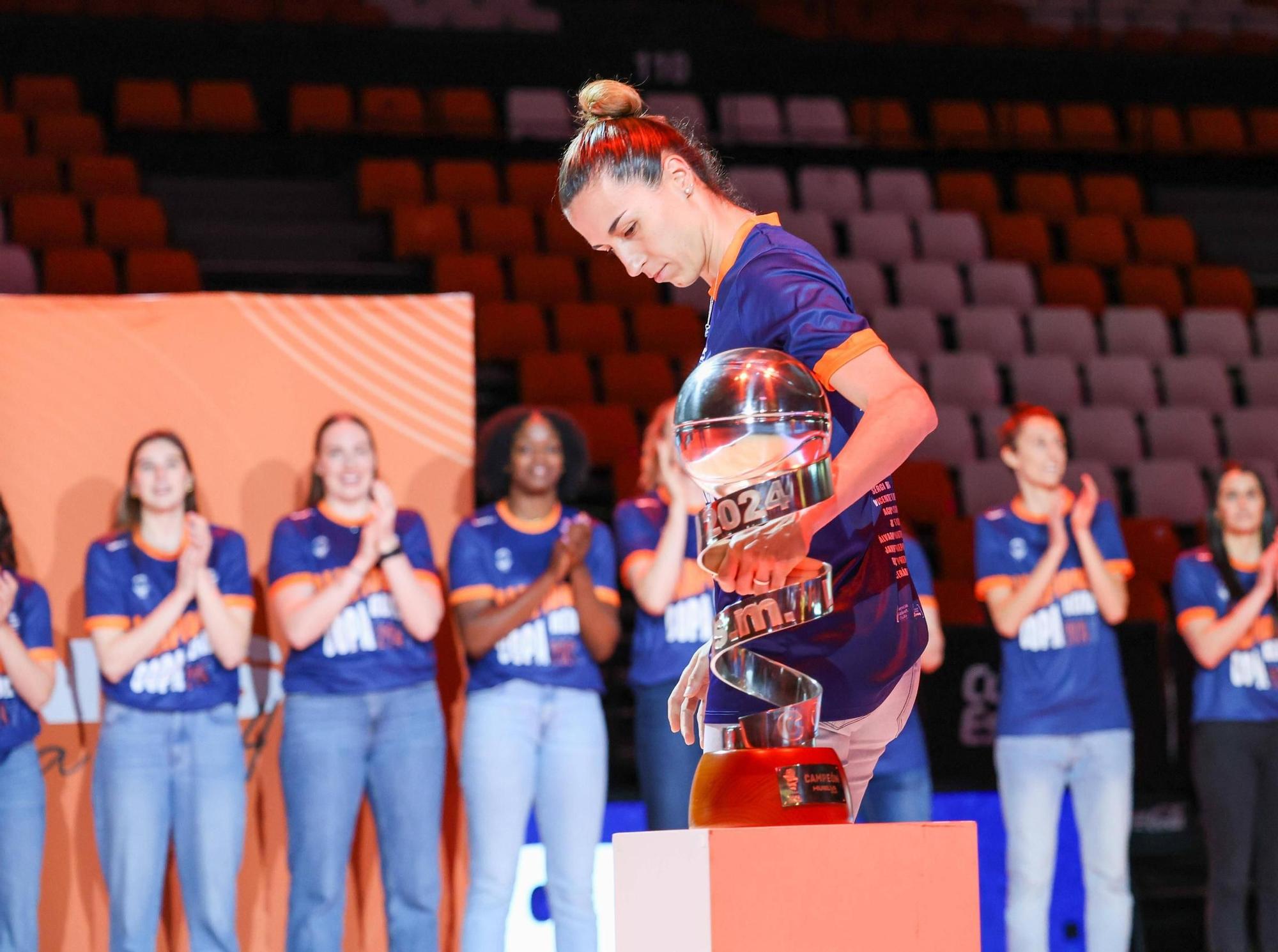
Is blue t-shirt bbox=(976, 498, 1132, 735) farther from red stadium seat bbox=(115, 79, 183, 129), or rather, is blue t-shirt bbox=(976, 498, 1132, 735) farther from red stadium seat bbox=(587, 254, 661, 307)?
red stadium seat bbox=(115, 79, 183, 129)

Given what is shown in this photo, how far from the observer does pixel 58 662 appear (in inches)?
204

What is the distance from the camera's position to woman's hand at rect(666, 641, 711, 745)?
2.17 meters

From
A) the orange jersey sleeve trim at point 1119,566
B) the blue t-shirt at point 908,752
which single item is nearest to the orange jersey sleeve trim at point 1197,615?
the orange jersey sleeve trim at point 1119,566

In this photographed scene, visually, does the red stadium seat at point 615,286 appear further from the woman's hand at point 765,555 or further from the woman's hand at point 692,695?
the woman's hand at point 765,555

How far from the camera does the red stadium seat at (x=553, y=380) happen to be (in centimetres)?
738

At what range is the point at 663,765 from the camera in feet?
15.8

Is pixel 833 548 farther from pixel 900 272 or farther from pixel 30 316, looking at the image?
pixel 900 272

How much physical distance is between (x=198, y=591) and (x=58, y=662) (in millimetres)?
699

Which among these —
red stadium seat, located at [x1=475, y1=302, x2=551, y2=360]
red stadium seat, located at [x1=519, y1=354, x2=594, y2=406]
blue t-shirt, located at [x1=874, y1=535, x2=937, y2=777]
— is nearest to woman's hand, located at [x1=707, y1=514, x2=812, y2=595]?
blue t-shirt, located at [x1=874, y1=535, x2=937, y2=777]

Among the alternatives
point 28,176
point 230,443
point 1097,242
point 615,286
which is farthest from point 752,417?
point 1097,242

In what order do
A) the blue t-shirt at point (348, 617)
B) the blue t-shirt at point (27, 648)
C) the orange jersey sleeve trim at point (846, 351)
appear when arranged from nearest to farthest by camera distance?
the orange jersey sleeve trim at point (846, 351) → the blue t-shirt at point (27, 648) → the blue t-shirt at point (348, 617)

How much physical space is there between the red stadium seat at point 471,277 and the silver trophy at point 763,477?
19.8 feet

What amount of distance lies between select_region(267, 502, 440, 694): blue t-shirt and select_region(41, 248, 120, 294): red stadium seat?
277 cm

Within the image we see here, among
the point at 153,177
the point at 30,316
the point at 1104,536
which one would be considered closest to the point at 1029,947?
the point at 1104,536
